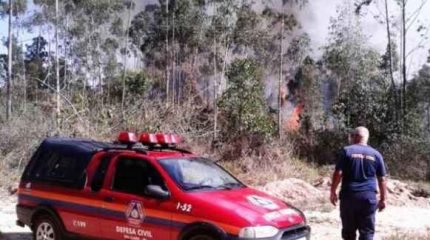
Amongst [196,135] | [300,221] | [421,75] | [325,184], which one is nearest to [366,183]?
[300,221]

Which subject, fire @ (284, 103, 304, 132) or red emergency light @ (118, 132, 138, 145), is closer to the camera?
red emergency light @ (118, 132, 138, 145)

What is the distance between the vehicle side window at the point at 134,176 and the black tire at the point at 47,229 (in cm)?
118

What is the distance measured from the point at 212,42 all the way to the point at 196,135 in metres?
23.6

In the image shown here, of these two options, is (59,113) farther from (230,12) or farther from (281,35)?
(281,35)

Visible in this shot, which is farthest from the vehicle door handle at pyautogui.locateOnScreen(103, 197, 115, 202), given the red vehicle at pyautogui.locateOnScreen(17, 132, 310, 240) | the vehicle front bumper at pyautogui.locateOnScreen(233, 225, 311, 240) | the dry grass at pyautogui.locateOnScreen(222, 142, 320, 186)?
the dry grass at pyautogui.locateOnScreen(222, 142, 320, 186)

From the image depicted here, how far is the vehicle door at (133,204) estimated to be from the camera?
770 cm

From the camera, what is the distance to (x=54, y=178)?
9.04 meters

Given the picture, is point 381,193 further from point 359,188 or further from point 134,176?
point 134,176

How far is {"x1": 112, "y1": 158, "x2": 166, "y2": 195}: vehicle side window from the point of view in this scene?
8031 millimetres

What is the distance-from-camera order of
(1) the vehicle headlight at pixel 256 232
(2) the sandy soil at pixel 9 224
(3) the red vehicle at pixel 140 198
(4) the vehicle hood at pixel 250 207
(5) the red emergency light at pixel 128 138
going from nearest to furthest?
(1) the vehicle headlight at pixel 256 232
(4) the vehicle hood at pixel 250 207
(3) the red vehicle at pixel 140 198
(5) the red emergency light at pixel 128 138
(2) the sandy soil at pixel 9 224

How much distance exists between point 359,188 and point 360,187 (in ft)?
0.07

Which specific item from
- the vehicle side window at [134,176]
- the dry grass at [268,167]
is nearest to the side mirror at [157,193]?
the vehicle side window at [134,176]

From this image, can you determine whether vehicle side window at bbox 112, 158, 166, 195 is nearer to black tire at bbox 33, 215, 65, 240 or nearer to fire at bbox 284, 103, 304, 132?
black tire at bbox 33, 215, 65, 240

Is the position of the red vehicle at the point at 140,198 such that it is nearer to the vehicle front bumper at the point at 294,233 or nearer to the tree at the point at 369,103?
the vehicle front bumper at the point at 294,233
